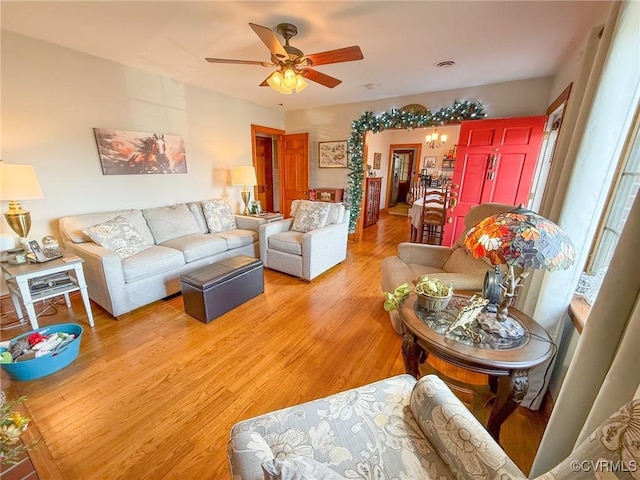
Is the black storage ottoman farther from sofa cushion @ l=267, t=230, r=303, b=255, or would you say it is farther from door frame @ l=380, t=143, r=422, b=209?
door frame @ l=380, t=143, r=422, b=209

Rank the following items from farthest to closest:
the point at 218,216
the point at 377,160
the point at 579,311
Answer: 1. the point at 377,160
2. the point at 218,216
3. the point at 579,311

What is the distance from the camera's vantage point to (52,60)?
2.46 m

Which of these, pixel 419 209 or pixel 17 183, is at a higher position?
pixel 17 183

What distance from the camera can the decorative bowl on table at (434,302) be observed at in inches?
51.6

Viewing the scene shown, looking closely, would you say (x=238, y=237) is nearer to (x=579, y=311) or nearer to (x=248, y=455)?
(x=248, y=455)

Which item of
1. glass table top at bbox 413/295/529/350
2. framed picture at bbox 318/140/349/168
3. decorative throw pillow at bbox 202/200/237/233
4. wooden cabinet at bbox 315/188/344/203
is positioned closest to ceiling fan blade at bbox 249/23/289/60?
glass table top at bbox 413/295/529/350

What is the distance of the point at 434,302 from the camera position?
1.32 metres

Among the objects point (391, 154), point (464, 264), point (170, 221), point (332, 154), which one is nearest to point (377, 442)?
point (464, 264)

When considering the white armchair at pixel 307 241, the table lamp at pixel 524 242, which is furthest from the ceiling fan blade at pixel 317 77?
the table lamp at pixel 524 242

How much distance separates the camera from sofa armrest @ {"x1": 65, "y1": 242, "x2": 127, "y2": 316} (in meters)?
2.21

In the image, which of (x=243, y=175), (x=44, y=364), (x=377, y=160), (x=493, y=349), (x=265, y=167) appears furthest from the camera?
(x=377, y=160)

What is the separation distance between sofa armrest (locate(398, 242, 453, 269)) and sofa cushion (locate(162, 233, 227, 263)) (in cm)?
215

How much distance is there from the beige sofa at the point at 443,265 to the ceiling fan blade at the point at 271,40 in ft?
6.34

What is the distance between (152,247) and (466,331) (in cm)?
301
